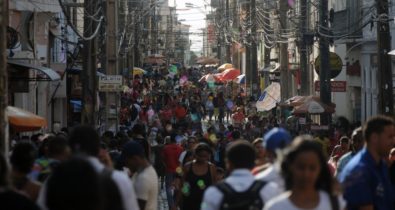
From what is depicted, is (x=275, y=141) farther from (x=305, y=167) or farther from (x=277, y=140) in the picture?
(x=305, y=167)

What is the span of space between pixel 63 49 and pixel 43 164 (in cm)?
2712

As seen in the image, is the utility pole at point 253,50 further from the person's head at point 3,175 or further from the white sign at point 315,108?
the person's head at point 3,175

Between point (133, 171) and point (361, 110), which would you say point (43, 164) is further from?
point (361, 110)

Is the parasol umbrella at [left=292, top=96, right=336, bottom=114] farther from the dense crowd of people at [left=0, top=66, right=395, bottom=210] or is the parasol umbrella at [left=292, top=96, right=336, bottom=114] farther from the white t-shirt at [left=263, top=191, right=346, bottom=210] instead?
the white t-shirt at [left=263, top=191, right=346, bottom=210]

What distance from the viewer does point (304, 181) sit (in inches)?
256

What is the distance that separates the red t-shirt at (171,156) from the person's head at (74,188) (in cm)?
1439

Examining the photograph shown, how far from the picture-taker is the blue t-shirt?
789 cm

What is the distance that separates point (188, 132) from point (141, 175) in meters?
19.8

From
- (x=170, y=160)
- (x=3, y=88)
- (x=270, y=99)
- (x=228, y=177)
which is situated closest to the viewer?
(x=228, y=177)

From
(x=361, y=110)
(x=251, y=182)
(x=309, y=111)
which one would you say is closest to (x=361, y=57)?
(x=361, y=110)

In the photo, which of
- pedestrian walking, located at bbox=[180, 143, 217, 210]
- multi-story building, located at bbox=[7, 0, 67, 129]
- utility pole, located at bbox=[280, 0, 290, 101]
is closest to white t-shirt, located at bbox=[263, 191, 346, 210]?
pedestrian walking, located at bbox=[180, 143, 217, 210]

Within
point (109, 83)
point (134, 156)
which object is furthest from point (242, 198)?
point (109, 83)

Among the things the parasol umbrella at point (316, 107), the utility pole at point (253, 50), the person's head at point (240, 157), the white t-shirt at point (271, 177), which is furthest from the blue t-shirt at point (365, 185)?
the utility pole at point (253, 50)

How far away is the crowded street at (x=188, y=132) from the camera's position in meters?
6.71
